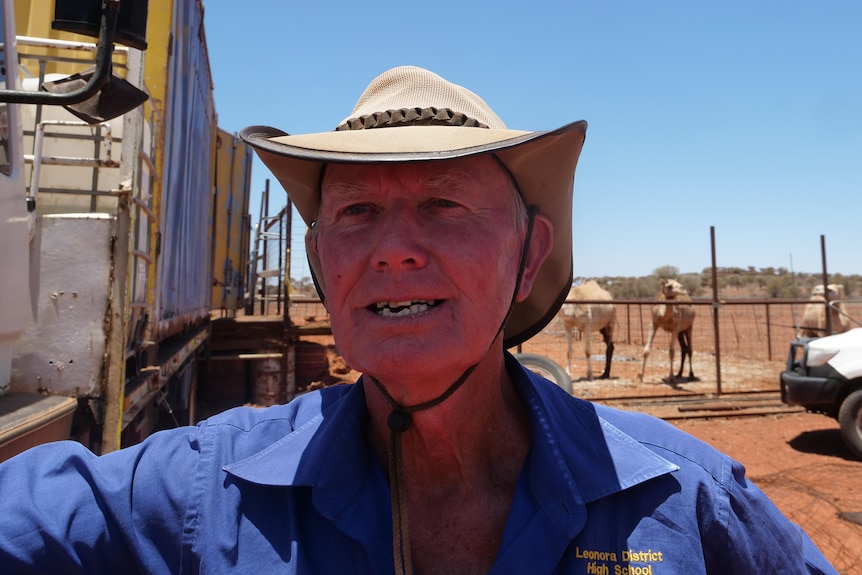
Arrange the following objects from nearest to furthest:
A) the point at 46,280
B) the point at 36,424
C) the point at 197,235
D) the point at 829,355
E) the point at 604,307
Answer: the point at 36,424 → the point at 46,280 → the point at 197,235 → the point at 829,355 → the point at 604,307

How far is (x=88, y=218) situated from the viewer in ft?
8.61

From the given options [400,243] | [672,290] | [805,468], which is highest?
[672,290]

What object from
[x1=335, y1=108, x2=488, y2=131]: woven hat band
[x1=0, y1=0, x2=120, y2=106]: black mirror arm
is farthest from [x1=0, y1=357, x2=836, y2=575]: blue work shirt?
[x1=0, y1=0, x2=120, y2=106]: black mirror arm

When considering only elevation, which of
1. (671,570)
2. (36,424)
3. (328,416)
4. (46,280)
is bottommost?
(671,570)

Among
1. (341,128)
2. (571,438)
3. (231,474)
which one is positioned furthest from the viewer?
(341,128)

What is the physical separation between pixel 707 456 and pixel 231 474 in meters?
1.11

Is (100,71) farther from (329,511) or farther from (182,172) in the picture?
(182,172)

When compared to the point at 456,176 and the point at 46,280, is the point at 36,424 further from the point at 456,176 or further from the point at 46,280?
the point at 456,176

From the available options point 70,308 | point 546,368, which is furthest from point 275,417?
point 546,368

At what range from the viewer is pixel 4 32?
2.19m

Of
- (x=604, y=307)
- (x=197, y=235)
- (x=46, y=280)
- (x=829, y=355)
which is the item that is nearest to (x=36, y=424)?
(x=46, y=280)

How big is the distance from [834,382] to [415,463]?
714 cm

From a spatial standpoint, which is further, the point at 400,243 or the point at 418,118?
the point at 418,118

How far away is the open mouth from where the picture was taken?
1.26m
